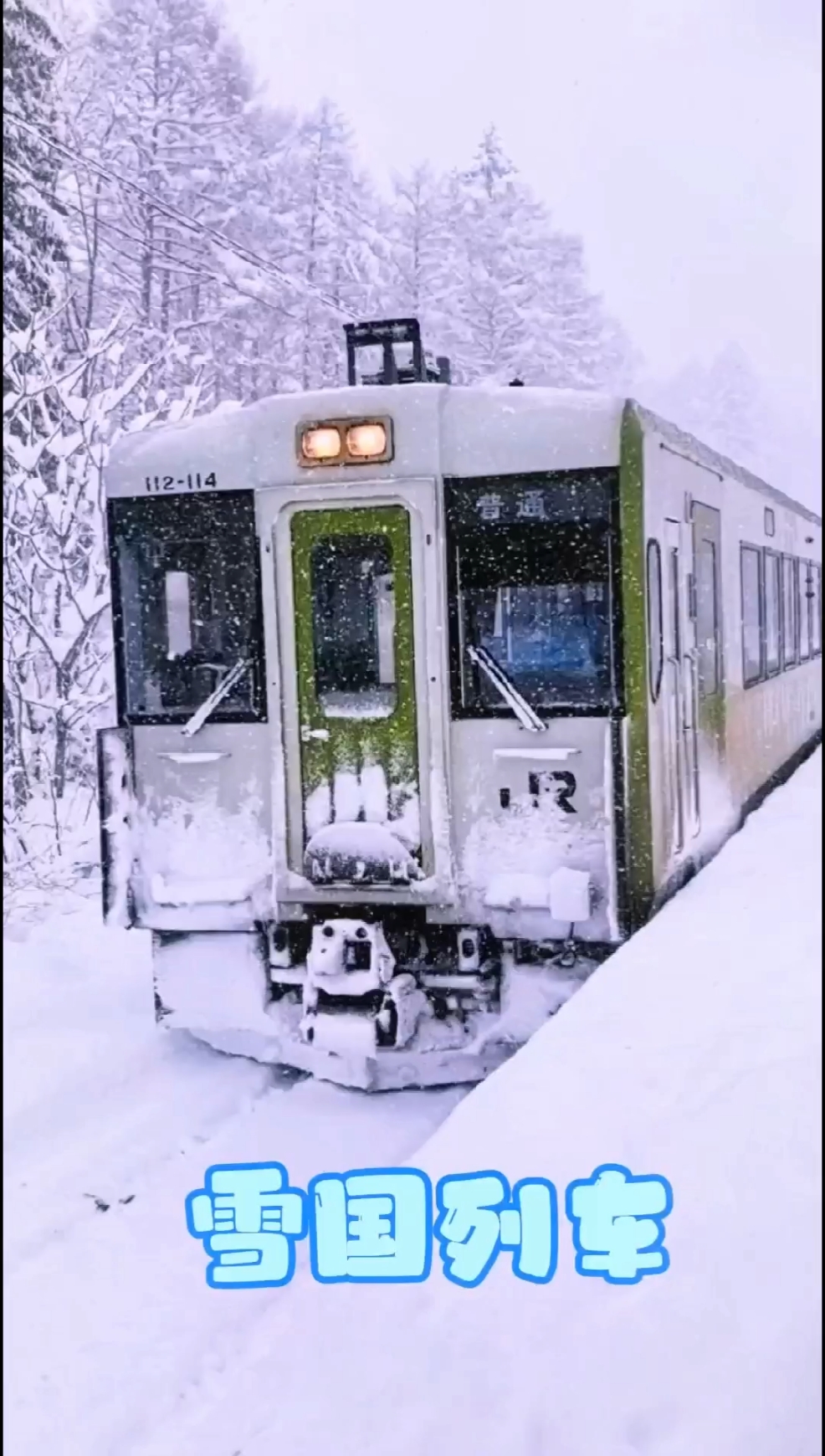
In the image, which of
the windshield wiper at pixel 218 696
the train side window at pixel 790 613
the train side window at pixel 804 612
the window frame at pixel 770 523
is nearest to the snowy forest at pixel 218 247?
the windshield wiper at pixel 218 696

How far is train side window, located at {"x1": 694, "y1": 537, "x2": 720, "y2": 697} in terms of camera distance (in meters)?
4.82

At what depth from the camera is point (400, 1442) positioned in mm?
1991

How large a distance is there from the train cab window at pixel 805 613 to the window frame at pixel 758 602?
2.00m

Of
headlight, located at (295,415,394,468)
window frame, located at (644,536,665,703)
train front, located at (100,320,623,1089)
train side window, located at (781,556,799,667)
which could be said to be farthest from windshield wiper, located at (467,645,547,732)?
train side window, located at (781,556,799,667)

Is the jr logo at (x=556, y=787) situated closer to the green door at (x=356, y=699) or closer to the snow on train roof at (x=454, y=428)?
the green door at (x=356, y=699)

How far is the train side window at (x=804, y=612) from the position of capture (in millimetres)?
8484

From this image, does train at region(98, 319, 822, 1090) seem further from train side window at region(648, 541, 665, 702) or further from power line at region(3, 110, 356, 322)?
power line at region(3, 110, 356, 322)

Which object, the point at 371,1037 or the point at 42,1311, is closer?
the point at 42,1311

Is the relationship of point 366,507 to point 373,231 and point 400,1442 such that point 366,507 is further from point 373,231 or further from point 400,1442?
point 400,1442

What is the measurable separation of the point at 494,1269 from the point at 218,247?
230cm

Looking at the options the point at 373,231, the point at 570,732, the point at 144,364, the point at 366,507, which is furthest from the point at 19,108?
the point at 570,732

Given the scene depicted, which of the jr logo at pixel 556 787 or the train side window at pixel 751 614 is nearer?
the jr logo at pixel 556 787

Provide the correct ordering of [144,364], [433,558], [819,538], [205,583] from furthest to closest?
[819,538]
[205,583]
[433,558]
[144,364]

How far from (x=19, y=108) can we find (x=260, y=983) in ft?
8.57
